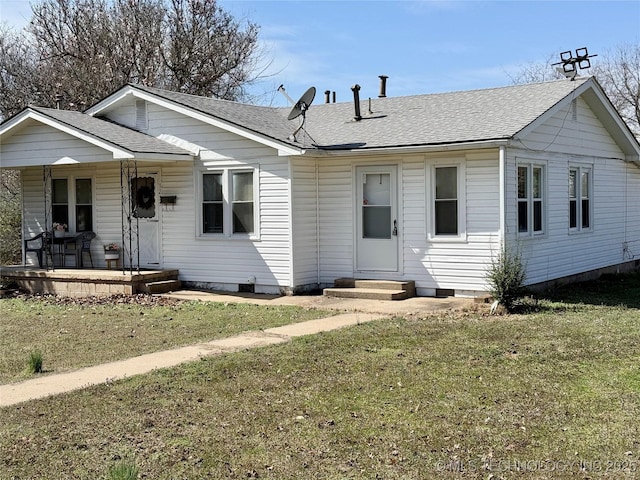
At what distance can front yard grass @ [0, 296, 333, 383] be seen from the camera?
30.0 ft

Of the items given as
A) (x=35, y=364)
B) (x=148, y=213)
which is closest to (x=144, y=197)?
(x=148, y=213)

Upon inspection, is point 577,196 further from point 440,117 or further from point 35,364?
point 35,364

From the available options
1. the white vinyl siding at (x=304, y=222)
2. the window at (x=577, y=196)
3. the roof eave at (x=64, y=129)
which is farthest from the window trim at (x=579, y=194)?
the roof eave at (x=64, y=129)

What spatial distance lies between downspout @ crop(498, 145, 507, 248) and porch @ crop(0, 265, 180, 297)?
264 inches

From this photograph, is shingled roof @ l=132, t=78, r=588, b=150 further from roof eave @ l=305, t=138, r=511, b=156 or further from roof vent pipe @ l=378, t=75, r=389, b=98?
roof vent pipe @ l=378, t=75, r=389, b=98

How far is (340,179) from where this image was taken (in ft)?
48.4

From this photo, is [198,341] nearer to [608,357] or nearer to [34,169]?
[608,357]

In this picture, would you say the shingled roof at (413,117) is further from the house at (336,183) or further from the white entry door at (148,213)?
the white entry door at (148,213)

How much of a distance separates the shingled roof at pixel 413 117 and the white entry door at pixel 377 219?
684 millimetres

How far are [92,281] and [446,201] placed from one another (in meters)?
7.22

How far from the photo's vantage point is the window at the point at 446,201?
13695 millimetres

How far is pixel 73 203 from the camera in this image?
56.6 ft

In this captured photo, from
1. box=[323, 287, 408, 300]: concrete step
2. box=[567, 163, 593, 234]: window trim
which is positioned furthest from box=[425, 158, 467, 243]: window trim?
box=[567, 163, 593, 234]: window trim

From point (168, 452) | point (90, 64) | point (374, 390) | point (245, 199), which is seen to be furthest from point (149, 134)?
point (90, 64)
